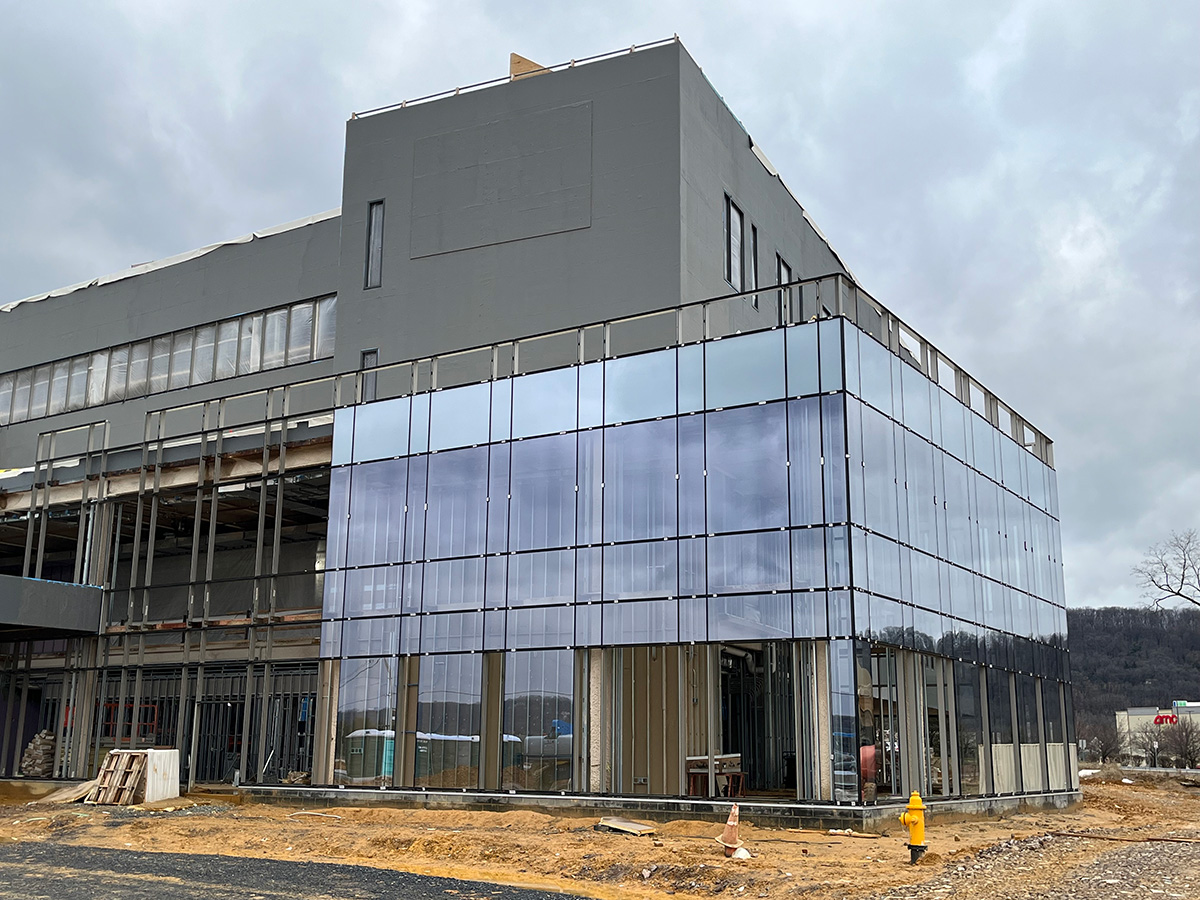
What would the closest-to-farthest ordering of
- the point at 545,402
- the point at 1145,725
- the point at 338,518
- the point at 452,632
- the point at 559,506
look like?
the point at 559,506
the point at 452,632
the point at 545,402
the point at 338,518
the point at 1145,725

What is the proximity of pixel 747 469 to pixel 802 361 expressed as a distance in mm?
2472

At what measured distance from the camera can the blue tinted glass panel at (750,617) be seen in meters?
23.1

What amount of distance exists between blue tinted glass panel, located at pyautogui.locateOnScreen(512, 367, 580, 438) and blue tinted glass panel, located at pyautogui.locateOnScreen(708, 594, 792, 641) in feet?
18.4

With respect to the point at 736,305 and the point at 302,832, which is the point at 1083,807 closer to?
the point at 736,305

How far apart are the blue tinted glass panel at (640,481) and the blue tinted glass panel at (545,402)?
141 centimetres

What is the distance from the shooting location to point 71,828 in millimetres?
23094

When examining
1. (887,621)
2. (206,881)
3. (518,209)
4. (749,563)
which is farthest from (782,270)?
(206,881)

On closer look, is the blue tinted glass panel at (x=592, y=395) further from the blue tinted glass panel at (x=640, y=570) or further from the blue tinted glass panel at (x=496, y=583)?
the blue tinted glass panel at (x=496, y=583)

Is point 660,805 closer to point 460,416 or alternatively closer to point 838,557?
point 838,557

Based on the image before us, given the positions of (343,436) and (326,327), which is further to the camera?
(326,327)

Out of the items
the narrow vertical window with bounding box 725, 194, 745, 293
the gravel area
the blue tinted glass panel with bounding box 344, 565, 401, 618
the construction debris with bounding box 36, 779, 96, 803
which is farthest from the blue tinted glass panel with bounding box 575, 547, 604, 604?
the construction debris with bounding box 36, 779, 96, 803

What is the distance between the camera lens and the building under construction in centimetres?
2420

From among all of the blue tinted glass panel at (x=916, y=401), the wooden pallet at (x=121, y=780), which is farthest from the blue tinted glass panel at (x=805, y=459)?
the wooden pallet at (x=121, y=780)

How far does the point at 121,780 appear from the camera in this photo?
90.4 feet
